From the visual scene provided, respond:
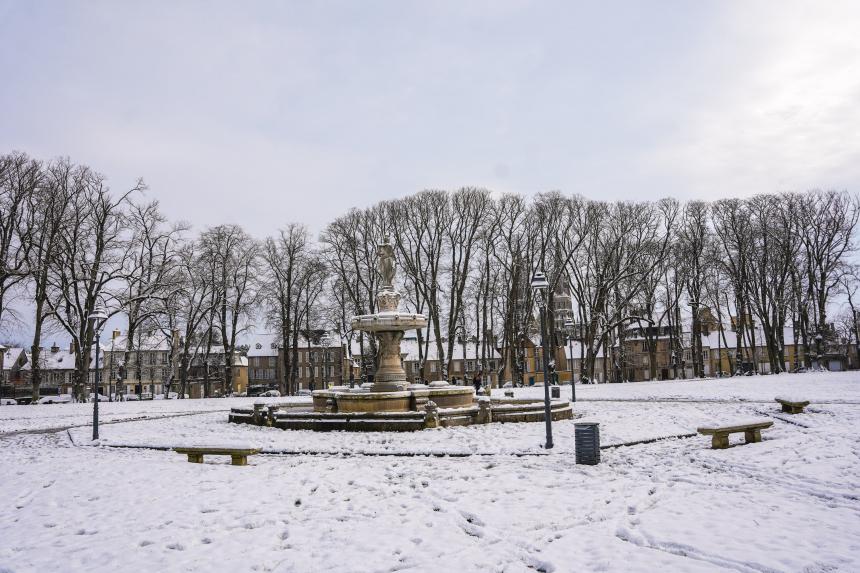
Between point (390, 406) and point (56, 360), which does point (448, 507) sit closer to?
point (390, 406)

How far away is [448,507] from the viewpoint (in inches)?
327

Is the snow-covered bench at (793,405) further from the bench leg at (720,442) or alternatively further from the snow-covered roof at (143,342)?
the snow-covered roof at (143,342)

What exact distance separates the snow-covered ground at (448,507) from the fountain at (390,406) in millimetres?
2602

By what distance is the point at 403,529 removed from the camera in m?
7.34

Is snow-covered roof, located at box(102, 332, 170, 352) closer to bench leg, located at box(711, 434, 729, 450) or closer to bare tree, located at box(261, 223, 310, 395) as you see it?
bare tree, located at box(261, 223, 310, 395)

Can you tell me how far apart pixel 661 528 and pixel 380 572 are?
134 inches

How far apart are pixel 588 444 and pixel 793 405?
10188 millimetres

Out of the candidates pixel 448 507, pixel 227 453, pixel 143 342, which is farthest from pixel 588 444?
pixel 143 342

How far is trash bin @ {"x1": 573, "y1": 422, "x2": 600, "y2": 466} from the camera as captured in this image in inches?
447

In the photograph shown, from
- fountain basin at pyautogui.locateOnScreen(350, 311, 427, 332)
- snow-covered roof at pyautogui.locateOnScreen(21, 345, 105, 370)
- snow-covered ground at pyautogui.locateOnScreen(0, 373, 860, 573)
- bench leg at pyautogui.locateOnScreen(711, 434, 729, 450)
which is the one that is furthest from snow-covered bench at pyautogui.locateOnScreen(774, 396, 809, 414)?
snow-covered roof at pyautogui.locateOnScreen(21, 345, 105, 370)

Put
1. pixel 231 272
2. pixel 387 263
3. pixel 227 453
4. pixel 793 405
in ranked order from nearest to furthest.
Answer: pixel 227 453
pixel 793 405
pixel 387 263
pixel 231 272

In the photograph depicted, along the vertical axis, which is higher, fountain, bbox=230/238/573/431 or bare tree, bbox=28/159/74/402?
bare tree, bbox=28/159/74/402

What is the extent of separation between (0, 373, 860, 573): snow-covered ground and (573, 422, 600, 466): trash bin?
0.28 m

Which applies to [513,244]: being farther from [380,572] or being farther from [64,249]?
[380,572]
